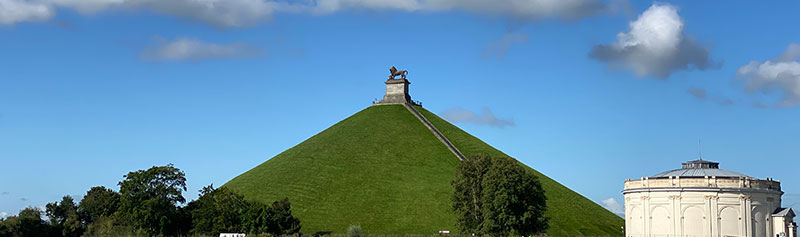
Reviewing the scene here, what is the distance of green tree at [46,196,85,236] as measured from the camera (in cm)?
9856

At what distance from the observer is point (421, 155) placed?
14512 centimetres

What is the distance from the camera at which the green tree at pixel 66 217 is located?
98.6 m

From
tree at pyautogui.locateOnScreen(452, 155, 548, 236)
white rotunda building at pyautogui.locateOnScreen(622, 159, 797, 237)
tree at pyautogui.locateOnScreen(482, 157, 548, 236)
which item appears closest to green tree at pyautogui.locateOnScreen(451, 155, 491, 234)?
tree at pyautogui.locateOnScreen(452, 155, 548, 236)

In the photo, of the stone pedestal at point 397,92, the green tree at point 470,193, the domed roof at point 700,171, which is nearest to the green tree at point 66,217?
the green tree at point 470,193

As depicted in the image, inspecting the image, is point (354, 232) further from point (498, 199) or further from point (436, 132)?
point (436, 132)

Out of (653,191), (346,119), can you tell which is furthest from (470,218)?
(346,119)

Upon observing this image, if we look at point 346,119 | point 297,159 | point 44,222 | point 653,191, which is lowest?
point 44,222

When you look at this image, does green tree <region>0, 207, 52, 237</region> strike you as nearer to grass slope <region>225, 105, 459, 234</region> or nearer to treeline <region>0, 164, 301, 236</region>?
treeline <region>0, 164, 301, 236</region>

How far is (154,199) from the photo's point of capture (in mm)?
95938

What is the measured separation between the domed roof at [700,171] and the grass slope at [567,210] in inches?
877

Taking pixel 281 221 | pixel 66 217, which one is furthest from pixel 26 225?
pixel 281 221

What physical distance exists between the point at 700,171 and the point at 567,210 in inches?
1426

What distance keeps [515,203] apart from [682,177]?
19.3 meters

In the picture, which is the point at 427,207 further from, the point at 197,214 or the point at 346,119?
the point at 346,119
